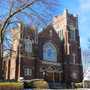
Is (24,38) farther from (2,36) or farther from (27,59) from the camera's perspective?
(2,36)

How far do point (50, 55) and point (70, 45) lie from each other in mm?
4719

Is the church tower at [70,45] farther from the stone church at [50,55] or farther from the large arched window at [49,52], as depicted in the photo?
the large arched window at [49,52]

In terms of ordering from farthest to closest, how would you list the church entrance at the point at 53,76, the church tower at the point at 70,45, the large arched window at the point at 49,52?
the church tower at the point at 70,45, the large arched window at the point at 49,52, the church entrance at the point at 53,76

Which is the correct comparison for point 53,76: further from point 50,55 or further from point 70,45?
point 70,45

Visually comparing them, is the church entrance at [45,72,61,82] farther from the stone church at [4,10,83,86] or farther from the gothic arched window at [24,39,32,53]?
the gothic arched window at [24,39,32,53]

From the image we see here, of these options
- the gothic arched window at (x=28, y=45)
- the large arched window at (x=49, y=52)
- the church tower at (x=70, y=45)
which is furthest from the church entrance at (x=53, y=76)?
the gothic arched window at (x=28, y=45)

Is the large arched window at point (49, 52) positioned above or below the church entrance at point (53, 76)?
above

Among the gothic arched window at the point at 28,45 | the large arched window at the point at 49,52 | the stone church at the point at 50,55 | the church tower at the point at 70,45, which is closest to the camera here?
the stone church at the point at 50,55

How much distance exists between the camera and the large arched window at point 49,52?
154ft

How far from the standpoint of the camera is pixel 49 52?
158 ft

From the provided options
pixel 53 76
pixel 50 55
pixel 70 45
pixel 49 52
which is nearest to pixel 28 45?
pixel 49 52

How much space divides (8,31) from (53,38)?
25042 mm

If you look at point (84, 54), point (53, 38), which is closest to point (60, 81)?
point (53, 38)

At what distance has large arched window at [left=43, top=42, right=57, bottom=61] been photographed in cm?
4706
